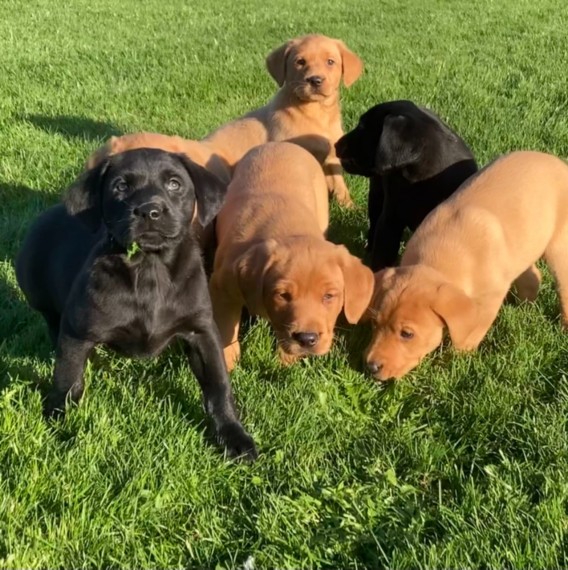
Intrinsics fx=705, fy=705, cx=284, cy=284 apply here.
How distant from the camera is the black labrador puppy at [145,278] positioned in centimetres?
339

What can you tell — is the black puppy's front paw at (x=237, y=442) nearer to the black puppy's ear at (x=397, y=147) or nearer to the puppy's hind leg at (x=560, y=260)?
the puppy's hind leg at (x=560, y=260)

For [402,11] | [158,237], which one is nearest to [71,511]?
[158,237]

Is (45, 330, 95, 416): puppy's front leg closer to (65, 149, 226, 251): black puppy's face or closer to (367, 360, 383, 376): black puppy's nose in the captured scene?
(65, 149, 226, 251): black puppy's face

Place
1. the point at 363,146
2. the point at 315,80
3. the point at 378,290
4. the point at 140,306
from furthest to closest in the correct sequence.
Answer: the point at 315,80 < the point at 363,146 < the point at 378,290 < the point at 140,306

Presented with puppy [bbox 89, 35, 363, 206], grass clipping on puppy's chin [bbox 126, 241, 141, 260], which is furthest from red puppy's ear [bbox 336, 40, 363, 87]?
grass clipping on puppy's chin [bbox 126, 241, 141, 260]

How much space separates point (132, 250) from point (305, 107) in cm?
411

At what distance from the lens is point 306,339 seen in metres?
3.90

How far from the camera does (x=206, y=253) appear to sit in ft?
17.7

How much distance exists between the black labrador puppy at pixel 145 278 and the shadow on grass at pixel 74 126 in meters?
4.78

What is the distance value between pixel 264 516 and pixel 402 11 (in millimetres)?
15366

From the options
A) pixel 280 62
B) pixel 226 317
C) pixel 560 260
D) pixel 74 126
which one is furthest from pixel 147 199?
pixel 74 126

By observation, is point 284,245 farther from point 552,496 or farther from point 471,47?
point 471,47

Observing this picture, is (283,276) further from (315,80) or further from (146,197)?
(315,80)

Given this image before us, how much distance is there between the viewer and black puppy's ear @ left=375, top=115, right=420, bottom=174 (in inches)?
220
